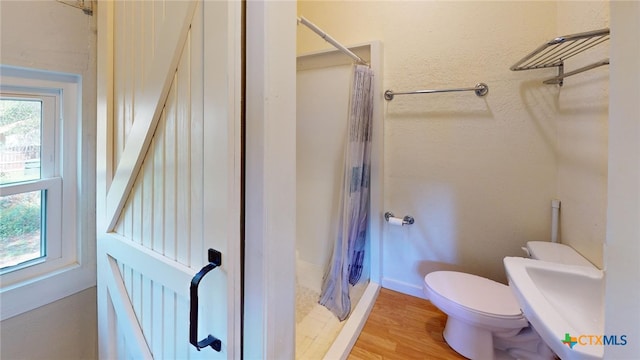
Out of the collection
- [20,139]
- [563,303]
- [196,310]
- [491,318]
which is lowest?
[491,318]

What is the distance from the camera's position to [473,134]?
1.82 metres

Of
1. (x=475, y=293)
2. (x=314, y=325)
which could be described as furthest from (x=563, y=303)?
(x=314, y=325)

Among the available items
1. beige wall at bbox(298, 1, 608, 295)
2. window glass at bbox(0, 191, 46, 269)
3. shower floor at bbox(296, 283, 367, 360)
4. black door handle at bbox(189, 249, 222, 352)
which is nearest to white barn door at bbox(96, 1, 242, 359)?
black door handle at bbox(189, 249, 222, 352)

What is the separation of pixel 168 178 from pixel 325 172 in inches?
63.0

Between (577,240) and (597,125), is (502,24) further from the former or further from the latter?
(577,240)

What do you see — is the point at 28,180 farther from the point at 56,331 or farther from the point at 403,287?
the point at 403,287

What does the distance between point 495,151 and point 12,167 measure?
8.15 ft

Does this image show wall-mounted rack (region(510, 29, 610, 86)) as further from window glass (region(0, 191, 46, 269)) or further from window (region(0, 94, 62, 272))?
window glass (region(0, 191, 46, 269))

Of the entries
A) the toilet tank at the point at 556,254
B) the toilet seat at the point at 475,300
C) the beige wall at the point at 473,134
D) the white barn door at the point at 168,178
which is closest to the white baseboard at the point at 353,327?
the beige wall at the point at 473,134

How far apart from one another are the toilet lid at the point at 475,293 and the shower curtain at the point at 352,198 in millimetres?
552

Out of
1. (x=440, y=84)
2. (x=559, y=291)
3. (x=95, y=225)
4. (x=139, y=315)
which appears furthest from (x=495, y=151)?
(x=95, y=225)

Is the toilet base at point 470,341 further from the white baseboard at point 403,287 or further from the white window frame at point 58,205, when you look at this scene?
the white window frame at point 58,205

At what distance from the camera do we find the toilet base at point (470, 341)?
1.43m

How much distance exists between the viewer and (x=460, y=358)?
1471mm
